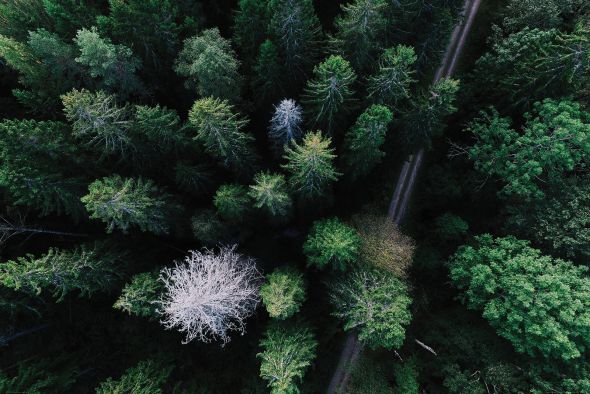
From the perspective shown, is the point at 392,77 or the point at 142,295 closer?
the point at 392,77

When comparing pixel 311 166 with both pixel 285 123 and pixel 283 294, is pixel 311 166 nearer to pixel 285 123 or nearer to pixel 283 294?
pixel 285 123

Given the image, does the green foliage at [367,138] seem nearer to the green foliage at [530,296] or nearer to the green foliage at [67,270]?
the green foliage at [530,296]

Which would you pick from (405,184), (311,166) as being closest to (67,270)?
(311,166)

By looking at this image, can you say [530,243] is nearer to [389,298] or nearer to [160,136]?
[389,298]

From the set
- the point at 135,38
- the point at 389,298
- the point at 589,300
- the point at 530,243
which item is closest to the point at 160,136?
the point at 135,38

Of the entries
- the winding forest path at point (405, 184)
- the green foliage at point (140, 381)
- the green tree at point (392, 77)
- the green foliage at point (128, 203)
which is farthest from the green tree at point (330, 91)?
the green foliage at point (140, 381)
